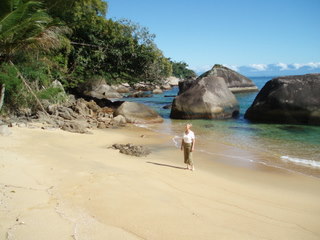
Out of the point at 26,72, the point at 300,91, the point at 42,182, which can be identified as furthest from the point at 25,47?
the point at 300,91

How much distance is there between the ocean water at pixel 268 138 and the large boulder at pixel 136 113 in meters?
0.87

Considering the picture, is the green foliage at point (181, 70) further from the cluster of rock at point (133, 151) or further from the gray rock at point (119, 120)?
the cluster of rock at point (133, 151)

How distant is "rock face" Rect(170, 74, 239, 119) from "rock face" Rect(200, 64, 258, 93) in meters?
21.5

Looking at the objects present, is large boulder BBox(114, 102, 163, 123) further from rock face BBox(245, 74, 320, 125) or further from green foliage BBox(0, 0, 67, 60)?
green foliage BBox(0, 0, 67, 60)

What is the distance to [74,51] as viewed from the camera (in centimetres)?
1952

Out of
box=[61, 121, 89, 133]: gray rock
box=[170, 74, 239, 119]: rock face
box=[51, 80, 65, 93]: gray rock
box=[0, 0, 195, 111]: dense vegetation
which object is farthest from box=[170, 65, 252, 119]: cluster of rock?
box=[61, 121, 89, 133]: gray rock

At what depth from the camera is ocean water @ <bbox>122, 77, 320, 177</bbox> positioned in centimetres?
988

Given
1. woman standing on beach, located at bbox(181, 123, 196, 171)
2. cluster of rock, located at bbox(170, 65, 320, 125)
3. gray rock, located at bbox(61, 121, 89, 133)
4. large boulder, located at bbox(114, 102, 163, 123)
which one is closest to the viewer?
woman standing on beach, located at bbox(181, 123, 196, 171)

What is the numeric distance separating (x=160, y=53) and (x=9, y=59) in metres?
11.8

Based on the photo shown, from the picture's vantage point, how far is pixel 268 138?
13.7m

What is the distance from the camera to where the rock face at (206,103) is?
62.6 ft

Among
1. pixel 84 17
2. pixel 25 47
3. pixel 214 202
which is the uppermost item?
pixel 84 17

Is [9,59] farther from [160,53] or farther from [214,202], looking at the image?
[160,53]

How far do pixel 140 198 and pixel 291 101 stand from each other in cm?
1435
